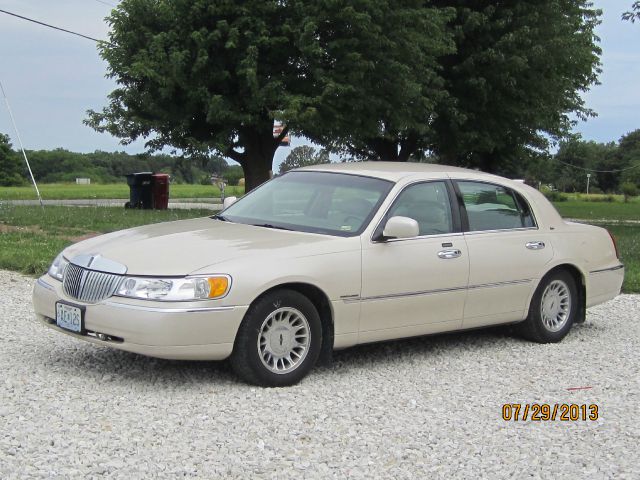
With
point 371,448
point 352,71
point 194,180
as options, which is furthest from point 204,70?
point 194,180

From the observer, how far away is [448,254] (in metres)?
6.73

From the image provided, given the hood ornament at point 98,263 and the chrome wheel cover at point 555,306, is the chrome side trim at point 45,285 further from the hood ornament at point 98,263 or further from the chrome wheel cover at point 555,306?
the chrome wheel cover at point 555,306

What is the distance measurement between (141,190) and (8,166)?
63167mm

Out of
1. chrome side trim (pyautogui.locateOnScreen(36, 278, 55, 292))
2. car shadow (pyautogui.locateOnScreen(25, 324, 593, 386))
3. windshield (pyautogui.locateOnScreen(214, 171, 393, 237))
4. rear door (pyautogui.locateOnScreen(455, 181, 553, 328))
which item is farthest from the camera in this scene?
rear door (pyautogui.locateOnScreen(455, 181, 553, 328))

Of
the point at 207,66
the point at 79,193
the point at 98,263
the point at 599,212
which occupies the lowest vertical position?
the point at 599,212

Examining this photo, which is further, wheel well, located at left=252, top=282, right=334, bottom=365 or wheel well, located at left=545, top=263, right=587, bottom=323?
wheel well, located at left=545, top=263, right=587, bottom=323

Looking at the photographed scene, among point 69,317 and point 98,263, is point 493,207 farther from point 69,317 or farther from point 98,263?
point 69,317

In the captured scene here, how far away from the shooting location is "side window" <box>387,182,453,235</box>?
673 cm

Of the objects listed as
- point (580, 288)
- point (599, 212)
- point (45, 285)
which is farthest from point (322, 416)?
point (599, 212)

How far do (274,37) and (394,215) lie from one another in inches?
729

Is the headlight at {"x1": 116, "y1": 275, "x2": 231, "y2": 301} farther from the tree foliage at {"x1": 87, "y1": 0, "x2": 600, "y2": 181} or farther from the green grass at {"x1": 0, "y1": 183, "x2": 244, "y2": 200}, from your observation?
the green grass at {"x1": 0, "y1": 183, "x2": 244, "y2": 200}

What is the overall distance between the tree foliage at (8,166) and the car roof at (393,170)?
2955 inches

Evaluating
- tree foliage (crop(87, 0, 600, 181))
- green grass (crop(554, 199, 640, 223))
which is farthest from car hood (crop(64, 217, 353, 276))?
green grass (crop(554, 199, 640, 223))
